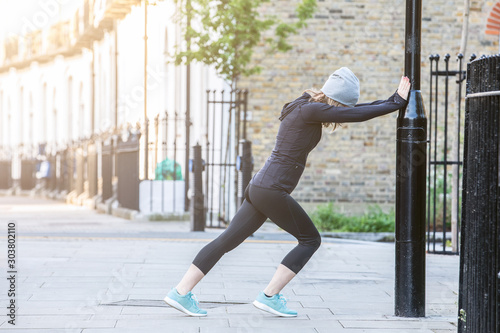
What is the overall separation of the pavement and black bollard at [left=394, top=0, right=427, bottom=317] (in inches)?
6.7

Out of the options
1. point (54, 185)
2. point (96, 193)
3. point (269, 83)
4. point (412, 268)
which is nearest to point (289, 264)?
point (412, 268)

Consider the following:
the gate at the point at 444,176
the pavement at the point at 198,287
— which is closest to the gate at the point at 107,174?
the gate at the point at 444,176

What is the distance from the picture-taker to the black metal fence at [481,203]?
439 cm

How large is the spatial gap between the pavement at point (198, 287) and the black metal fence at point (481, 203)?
840mm

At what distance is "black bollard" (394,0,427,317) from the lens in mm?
5766

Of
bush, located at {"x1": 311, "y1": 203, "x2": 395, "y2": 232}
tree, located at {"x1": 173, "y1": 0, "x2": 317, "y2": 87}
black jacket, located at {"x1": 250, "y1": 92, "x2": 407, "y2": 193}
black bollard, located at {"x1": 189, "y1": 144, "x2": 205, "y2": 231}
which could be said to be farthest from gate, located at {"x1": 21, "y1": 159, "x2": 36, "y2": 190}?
A: black jacket, located at {"x1": 250, "y1": 92, "x2": 407, "y2": 193}

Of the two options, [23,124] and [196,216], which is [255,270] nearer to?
[196,216]

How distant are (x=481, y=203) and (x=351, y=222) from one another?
8971 millimetres

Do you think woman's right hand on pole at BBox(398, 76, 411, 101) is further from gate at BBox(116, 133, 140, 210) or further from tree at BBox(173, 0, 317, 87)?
gate at BBox(116, 133, 140, 210)

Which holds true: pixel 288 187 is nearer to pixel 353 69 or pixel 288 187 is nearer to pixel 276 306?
pixel 276 306

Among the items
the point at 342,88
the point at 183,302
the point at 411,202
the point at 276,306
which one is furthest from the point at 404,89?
the point at 183,302

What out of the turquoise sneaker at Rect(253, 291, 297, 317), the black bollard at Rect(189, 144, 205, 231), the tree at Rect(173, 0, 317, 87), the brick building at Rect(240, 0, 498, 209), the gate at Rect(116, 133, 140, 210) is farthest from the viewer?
the gate at Rect(116, 133, 140, 210)

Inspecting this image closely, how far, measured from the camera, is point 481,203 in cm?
450

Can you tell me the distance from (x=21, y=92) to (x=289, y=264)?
40.5 meters
